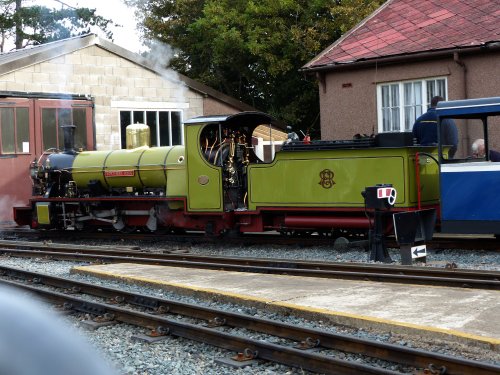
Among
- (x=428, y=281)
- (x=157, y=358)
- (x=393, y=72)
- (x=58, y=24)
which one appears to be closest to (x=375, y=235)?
(x=428, y=281)

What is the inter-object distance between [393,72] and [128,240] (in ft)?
23.9

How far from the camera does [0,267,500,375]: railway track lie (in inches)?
195

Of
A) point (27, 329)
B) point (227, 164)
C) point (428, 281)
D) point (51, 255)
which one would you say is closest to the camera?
point (27, 329)

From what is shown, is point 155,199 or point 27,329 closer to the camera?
point 27,329

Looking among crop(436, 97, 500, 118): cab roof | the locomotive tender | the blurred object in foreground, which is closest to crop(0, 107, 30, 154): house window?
the locomotive tender

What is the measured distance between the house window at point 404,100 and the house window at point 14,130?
835cm

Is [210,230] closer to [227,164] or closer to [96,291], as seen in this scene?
[227,164]

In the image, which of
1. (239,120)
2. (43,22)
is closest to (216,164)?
(239,120)

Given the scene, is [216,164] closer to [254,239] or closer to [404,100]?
[254,239]

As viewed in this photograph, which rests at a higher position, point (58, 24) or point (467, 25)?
point (58, 24)

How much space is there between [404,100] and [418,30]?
1.75m

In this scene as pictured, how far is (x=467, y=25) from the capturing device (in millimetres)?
16984

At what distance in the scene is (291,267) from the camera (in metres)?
9.80

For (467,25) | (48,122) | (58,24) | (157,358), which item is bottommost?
(157,358)
